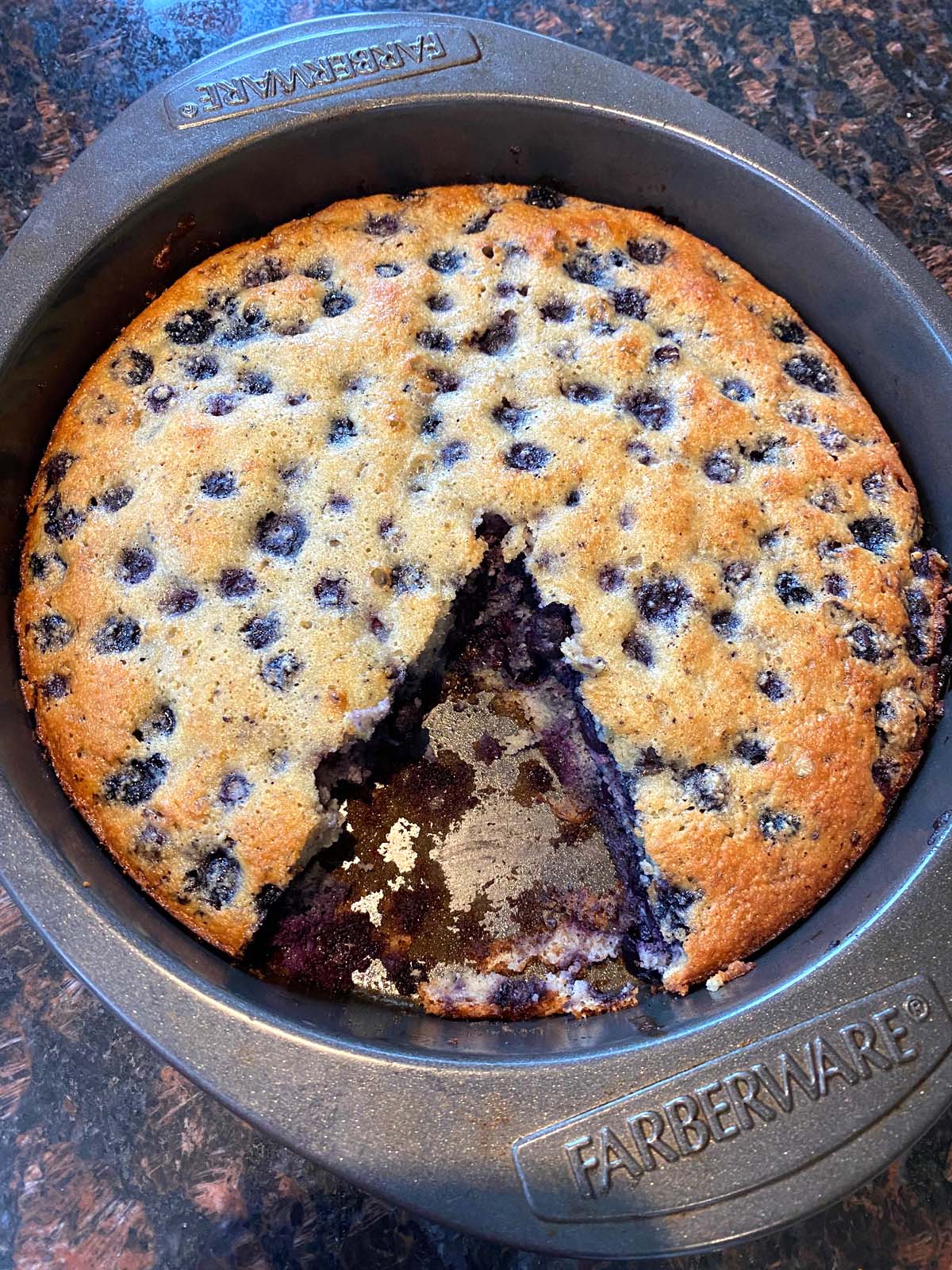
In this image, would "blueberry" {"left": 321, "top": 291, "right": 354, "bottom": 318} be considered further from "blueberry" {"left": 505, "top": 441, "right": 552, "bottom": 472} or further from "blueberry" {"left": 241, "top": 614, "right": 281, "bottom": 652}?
"blueberry" {"left": 241, "top": 614, "right": 281, "bottom": 652}

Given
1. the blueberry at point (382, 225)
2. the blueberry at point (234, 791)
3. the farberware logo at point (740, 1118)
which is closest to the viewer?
the farberware logo at point (740, 1118)

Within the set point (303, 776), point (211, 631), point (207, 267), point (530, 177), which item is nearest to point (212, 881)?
point (303, 776)

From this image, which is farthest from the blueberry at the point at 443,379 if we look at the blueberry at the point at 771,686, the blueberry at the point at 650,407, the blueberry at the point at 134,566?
the blueberry at the point at 771,686

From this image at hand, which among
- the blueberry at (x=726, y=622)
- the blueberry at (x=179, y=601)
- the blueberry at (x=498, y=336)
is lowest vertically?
the blueberry at (x=179, y=601)

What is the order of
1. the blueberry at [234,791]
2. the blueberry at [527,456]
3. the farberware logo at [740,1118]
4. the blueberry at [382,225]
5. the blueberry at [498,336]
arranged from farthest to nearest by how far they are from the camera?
1. the blueberry at [382,225]
2. the blueberry at [498,336]
3. the blueberry at [527,456]
4. the blueberry at [234,791]
5. the farberware logo at [740,1118]

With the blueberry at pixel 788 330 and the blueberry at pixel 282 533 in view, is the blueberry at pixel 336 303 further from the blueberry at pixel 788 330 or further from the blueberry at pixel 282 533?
the blueberry at pixel 788 330

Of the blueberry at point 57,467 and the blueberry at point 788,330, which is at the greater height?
the blueberry at point 788,330

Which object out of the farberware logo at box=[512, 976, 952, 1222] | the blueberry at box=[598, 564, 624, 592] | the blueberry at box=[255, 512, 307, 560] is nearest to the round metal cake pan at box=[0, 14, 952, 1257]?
the farberware logo at box=[512, 976, 952, 1222]
